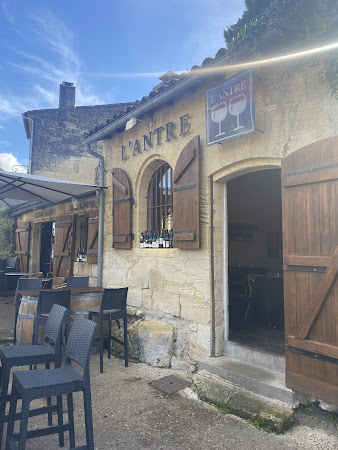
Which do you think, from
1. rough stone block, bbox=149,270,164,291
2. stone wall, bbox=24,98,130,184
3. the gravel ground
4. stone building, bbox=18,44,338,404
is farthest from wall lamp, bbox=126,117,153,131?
stone wall, bbox=24,98,130,184

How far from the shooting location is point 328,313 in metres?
2.68

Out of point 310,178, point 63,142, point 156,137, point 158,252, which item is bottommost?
point 158,252

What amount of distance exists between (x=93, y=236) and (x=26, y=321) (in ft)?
6.99

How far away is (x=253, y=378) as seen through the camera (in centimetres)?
322

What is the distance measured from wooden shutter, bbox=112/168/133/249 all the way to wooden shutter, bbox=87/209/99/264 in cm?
70

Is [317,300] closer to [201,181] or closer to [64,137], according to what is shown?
[201,181]

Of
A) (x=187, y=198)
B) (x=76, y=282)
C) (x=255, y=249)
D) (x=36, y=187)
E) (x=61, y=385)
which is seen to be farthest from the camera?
(x=255, y=249)

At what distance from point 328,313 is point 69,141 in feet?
42.5

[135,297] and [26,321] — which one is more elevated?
[135,297]

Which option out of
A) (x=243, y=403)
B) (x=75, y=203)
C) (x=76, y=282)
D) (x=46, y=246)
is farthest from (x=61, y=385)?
(x=46, y=246)

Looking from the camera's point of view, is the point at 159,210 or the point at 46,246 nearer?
the point at 159,210

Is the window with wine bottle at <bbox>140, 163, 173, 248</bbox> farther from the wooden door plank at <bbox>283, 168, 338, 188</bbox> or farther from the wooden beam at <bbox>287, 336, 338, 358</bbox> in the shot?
the wooden beam at <bbox>287, 336, 338, 358</bbox>

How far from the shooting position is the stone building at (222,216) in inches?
111

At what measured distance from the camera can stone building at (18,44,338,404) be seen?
9.22 feet
